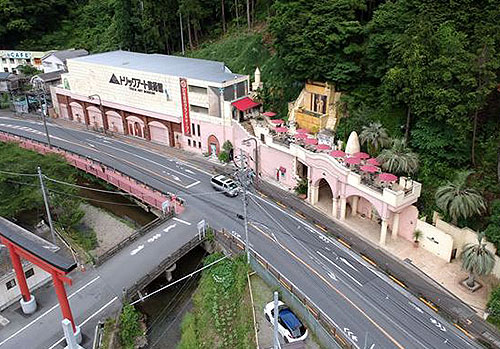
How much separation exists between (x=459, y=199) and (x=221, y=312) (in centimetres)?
1946

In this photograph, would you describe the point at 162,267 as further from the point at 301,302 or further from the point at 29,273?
the point at 301,302

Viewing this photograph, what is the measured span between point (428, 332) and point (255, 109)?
34.6 metres

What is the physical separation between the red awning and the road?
8.97m

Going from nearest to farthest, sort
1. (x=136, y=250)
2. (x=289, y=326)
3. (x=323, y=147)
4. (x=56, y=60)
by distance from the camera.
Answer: (x=289, y=326), (x=136, y=250), (x=323, y=147), (x=56, y=60)

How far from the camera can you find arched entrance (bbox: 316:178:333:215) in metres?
42.6

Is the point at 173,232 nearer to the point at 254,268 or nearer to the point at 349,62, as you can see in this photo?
the point at 254,268

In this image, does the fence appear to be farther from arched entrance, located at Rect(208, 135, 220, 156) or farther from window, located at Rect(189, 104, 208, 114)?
window, located at Rect(189, 104, 208, 114)

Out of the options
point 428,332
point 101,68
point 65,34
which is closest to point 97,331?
point 428,332

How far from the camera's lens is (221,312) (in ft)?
104

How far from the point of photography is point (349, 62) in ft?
150

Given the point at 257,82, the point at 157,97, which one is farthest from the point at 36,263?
the point at 257,82

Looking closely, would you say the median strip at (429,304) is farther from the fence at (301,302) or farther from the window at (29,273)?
the window at (29,273)

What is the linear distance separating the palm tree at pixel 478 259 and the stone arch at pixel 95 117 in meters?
54.7

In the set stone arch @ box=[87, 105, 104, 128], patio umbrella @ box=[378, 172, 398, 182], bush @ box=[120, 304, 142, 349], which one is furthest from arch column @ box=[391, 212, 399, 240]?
stone arch @ box=[87, 105, 104, 128]
